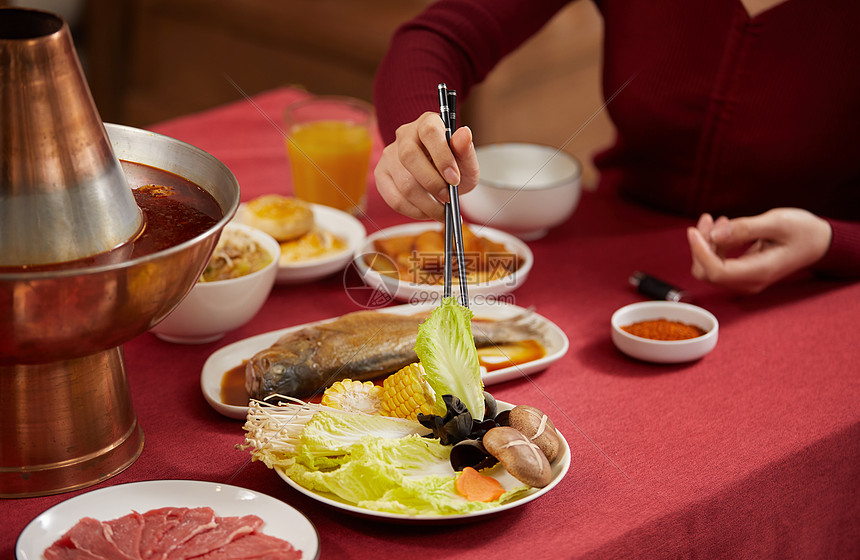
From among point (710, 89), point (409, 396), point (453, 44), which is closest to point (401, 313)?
point (409, 396)

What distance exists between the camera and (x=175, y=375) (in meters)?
1.29

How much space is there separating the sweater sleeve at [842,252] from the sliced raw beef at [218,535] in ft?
3.99

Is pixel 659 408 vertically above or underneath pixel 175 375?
above

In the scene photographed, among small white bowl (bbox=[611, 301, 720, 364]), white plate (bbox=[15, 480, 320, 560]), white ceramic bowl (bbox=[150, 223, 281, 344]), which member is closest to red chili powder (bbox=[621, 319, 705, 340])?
small white bowl (bbox=[611, 301, 720, 364])

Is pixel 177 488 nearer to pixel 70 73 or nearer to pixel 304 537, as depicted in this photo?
pixel 304 537

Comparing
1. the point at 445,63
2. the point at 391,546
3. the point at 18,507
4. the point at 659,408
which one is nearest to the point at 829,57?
the point at 445,63

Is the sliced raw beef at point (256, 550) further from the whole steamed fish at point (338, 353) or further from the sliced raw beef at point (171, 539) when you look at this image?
the whole steamed fish at point (338, 353)

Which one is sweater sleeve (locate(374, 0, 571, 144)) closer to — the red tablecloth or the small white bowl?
the red tablecloth

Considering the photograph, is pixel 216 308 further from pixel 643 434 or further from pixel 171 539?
pixel 643 434

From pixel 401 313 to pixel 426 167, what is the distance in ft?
0.98

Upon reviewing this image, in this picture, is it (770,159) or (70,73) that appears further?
(770,159)

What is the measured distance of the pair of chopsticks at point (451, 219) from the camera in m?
1.15

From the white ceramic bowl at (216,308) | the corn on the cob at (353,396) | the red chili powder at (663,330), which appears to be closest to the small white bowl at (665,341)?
the red chili powder at (663,330)

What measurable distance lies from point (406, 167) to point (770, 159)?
95 cm
